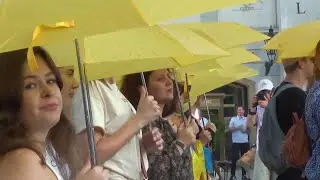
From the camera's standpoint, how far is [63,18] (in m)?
2.78

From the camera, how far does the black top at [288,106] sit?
5.11 meters

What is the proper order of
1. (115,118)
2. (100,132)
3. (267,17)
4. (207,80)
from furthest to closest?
1. (267,17)
2. (207,80)
3. (115,118)
4. (100,132)

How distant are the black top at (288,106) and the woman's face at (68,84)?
1.61 meters

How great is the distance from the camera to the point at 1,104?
296cm

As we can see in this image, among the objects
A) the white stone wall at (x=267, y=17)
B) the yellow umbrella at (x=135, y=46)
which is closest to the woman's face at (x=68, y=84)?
the yellow umbrella at (x=135, y=46)

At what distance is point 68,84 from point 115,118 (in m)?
0.32

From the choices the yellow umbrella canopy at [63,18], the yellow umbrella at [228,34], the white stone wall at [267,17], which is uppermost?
the yellow umbrella canopy at [63,18]

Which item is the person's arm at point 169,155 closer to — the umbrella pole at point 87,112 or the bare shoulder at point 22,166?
the umbrella pole at point 87,112

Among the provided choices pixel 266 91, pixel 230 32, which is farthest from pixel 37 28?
pixel 266 91

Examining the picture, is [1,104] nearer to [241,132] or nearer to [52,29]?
[52,29]

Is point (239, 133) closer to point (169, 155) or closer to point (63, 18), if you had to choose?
point (169, 155)

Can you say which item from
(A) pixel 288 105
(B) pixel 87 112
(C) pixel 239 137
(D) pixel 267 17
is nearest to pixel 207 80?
(A) pixel 288 105

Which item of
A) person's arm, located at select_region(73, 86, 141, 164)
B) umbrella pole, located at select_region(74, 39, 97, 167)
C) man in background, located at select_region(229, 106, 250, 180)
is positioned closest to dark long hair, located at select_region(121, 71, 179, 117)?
person's arm, located at select_region(73, 86, 141, 164)

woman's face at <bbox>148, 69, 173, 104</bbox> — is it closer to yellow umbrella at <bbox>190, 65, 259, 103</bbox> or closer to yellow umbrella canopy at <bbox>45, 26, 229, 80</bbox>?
yellow umbrella canopy at <bbox>45, 26, 229, 80</bbox>
